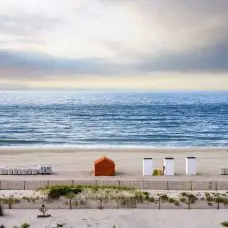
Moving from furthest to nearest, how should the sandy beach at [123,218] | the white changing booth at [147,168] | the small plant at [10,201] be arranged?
the white changing booth at [147,168] → the small plant at [10,201] → the sandy beach at [123,218]

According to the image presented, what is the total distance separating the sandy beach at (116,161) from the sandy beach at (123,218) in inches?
386

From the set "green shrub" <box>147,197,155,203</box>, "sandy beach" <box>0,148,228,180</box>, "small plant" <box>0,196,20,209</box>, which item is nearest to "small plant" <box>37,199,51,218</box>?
"small plant" <box>0,196,20,209</box>

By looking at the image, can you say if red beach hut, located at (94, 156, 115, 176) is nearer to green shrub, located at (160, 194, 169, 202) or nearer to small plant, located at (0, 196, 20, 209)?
green shrub, located at (160, 194, 169, 202)

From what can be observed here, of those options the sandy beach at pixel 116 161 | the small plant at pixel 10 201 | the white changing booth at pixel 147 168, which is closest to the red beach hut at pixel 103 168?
the sandy beach at pixel 116 161

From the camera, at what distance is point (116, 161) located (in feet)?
146

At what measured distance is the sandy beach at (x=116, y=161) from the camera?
121 ft

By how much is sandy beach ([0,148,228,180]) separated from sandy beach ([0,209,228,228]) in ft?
32.1

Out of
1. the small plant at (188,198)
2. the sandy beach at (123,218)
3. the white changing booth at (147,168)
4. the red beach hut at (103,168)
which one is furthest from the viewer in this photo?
the white changing booth at (147,168)

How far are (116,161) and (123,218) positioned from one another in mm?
19810

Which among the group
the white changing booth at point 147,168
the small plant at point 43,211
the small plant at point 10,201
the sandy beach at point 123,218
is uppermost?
the white changing booth at point 147,168

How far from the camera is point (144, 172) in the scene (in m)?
37.0

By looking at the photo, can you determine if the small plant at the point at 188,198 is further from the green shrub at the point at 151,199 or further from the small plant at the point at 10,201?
the small plant at the point at 10,201

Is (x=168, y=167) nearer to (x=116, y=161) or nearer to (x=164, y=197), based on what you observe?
(x=116, y=161)

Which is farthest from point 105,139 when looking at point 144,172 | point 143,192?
point 143,192
